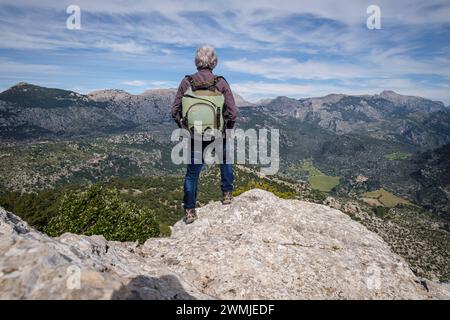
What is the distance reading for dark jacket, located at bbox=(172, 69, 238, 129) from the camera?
→ 1088 cm

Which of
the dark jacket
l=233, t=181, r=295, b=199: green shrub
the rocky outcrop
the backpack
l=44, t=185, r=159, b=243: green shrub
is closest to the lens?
the rocky outcrop

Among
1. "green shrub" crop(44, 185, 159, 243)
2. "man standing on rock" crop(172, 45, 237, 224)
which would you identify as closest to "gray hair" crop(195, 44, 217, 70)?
"man standing on rock" crop(172, 45, 237, 224)

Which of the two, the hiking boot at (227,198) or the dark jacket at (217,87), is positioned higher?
the dark jacket at (217,87)

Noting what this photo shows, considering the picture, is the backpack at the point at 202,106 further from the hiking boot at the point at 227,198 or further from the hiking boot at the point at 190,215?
the hiking boot at the point at 227,198

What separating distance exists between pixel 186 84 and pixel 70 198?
45.6 m

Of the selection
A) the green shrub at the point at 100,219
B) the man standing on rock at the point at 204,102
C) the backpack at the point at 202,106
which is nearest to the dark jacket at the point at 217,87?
the man standing on rock at the point at 204,102

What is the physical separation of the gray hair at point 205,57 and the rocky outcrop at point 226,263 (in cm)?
571

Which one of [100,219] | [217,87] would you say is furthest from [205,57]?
[100,219]

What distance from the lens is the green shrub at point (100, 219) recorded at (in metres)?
45.2

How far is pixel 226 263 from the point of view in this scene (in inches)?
362

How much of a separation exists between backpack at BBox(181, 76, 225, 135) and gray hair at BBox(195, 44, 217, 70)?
0.73m

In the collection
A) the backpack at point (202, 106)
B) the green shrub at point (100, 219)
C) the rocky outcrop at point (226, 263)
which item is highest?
the backpack at point (202, 106)

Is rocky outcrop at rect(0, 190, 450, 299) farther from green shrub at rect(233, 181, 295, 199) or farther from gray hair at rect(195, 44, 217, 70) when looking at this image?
green shrub at rect(233, 181, 295, 199)

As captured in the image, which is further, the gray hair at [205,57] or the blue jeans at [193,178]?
the blue jeans at [193,178]
